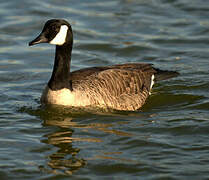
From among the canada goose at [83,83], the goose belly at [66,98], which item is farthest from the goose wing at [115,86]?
the goose belly at [66,98]

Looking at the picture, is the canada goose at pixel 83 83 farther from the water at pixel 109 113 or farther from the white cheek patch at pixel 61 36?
the water at pixel 109 113

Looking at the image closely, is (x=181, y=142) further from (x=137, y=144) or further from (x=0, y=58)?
(x=0, y=58)

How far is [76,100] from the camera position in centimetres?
1053

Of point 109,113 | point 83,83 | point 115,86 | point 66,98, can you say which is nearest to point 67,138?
point 66,98

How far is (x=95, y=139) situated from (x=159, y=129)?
1303mm

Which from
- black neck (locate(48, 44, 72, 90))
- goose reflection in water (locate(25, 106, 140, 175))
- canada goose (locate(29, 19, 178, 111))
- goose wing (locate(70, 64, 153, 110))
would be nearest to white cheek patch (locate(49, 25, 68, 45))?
canada goose (locate(29, 19, 178, 111))

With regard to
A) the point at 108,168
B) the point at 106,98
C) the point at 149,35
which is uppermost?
the point at 149,35

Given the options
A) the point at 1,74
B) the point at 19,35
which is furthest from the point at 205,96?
the point at 19,35

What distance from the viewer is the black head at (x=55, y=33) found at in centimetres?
1024

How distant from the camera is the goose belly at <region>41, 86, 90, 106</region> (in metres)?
10.5

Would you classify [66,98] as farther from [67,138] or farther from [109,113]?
[67,138]

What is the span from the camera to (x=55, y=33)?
10.3 meters

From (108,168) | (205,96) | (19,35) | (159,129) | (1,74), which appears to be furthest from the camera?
(19,35)

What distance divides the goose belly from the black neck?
0.10 meters
